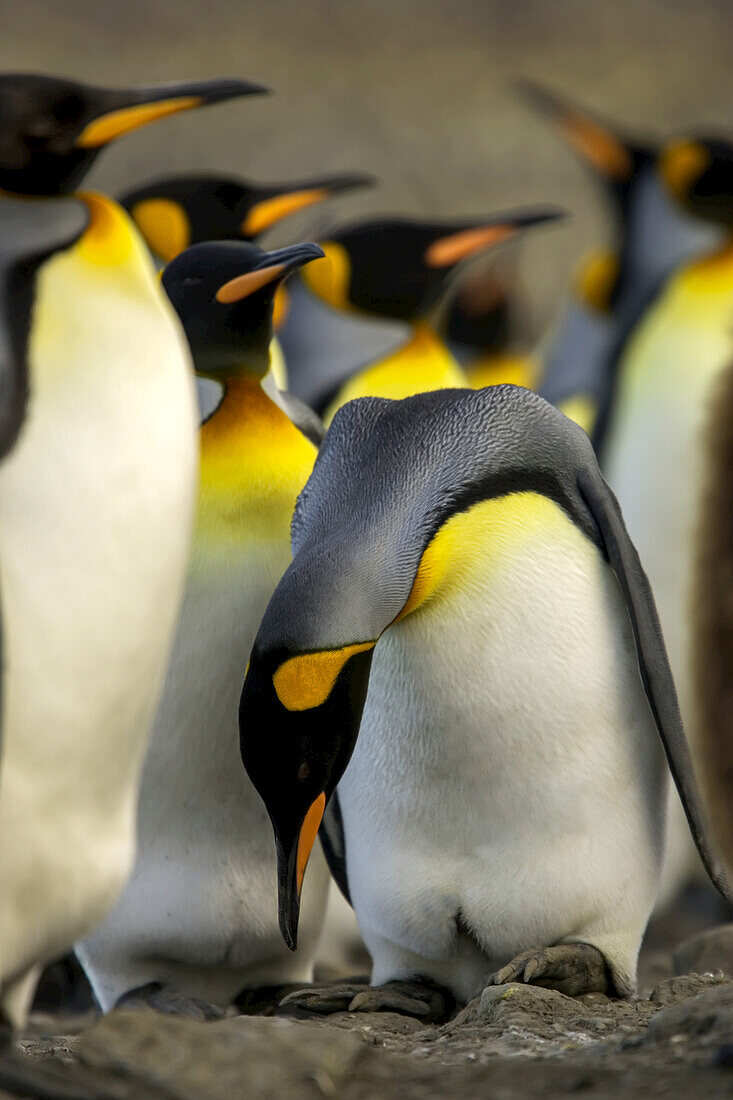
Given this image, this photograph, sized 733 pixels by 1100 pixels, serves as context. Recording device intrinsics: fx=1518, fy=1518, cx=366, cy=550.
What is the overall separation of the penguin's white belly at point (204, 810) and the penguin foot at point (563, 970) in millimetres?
305

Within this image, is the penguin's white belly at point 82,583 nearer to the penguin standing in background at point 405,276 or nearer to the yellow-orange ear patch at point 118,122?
the yellow-orange ear patch at point 118,122

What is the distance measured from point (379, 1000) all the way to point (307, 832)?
0.30 metres

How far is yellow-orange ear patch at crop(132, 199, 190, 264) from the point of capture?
2.73 meters

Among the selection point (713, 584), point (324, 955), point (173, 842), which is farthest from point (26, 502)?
point (713, 584)

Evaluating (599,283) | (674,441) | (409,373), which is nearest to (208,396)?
(409,373)

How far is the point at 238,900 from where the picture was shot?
175cm

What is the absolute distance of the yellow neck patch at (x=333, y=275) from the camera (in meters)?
3.09

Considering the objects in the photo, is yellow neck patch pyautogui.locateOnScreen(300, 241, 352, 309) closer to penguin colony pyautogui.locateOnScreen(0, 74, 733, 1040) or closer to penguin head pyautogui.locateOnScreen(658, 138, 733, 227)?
penguin head pyautogui.locateOnScreen(658, 138, 733, 227)

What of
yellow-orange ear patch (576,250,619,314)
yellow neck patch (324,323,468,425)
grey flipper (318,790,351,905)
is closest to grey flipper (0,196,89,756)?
grey flipper (318,790,351,905)

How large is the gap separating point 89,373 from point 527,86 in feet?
19.9

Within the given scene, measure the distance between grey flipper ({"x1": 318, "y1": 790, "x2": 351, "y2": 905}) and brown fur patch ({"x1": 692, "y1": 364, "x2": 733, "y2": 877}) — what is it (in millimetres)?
1046

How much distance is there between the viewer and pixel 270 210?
2658 mm

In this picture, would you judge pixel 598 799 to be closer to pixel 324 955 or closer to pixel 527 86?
pixel 324 955

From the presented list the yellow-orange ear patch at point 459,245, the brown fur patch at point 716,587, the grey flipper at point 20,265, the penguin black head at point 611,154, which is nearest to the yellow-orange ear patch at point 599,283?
the penguin black head at point 611,154
